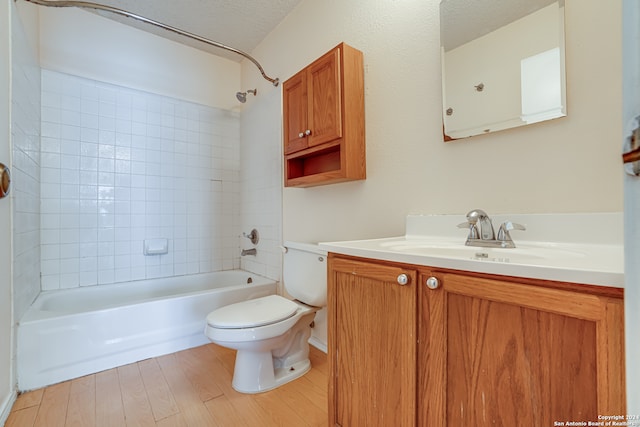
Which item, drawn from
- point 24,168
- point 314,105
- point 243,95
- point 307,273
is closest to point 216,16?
point 243,95

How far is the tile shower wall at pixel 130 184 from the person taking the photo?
206cm

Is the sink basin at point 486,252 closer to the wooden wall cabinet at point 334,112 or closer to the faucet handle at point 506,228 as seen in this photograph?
the faucet handle at point 506,228

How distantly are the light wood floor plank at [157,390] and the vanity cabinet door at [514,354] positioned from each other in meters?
1.20

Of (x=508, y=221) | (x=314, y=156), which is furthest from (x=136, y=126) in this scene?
(x=508, y=221)

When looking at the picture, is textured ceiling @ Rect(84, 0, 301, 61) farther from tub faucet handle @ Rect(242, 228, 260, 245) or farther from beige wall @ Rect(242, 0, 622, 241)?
tub faucet handle @ Rect(242, 228, 260, 245)

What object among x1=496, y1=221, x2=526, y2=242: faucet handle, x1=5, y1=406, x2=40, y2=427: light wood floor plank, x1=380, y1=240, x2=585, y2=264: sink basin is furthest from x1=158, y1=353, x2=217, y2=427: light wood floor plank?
x1=496, y1=221, x2=526, y2=242: faucet handle

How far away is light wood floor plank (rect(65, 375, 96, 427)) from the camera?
1.25m

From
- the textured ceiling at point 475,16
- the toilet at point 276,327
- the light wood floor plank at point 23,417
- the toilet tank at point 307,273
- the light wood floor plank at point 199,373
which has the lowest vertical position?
the light wood floor plank at point 199,373

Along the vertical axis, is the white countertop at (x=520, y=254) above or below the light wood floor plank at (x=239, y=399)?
above

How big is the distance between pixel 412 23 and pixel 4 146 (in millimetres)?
2022

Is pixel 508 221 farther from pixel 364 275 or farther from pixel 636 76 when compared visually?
pixel 636 76

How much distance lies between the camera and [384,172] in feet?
4.85

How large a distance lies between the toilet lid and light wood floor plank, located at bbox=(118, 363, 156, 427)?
0.46 metres

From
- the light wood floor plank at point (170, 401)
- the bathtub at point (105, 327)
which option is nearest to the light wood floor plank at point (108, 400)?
the light wood floor plank at point (170, 401)
